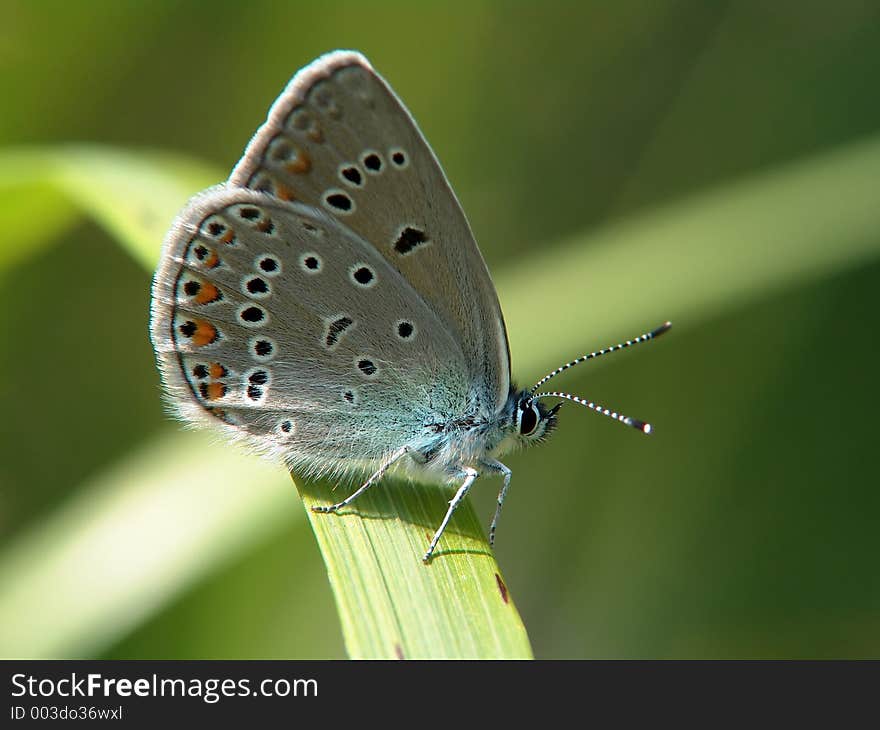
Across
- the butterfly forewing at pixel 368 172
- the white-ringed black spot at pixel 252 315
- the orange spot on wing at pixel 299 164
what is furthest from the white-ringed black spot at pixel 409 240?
the white-ringed black spot at pixel 252 315

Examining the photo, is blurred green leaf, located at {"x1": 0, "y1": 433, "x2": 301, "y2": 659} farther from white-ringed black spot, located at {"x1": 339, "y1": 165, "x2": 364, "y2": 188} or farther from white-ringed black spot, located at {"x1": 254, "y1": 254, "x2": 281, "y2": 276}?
white-ringed black spot, located at {"x1": 339, "y1": 165, "x2": 364, "y2": 188}

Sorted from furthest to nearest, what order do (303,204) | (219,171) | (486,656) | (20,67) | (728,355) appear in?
(219,171) → (728,355) → (20,67) → (303,204) → (486,656)

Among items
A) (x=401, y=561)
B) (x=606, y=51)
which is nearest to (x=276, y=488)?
(x=401, y=561)

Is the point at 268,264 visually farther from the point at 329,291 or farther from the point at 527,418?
the point at 527,418

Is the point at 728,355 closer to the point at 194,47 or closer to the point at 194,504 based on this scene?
the point at 194,504

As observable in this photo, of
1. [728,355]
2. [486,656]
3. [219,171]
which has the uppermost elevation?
[219,171]

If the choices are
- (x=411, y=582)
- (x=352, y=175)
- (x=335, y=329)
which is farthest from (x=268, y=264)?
(x=411, y=582)

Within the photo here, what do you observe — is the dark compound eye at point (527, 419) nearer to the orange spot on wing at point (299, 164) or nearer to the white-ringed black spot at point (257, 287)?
the white-ringed black spot at point (257, 287)
